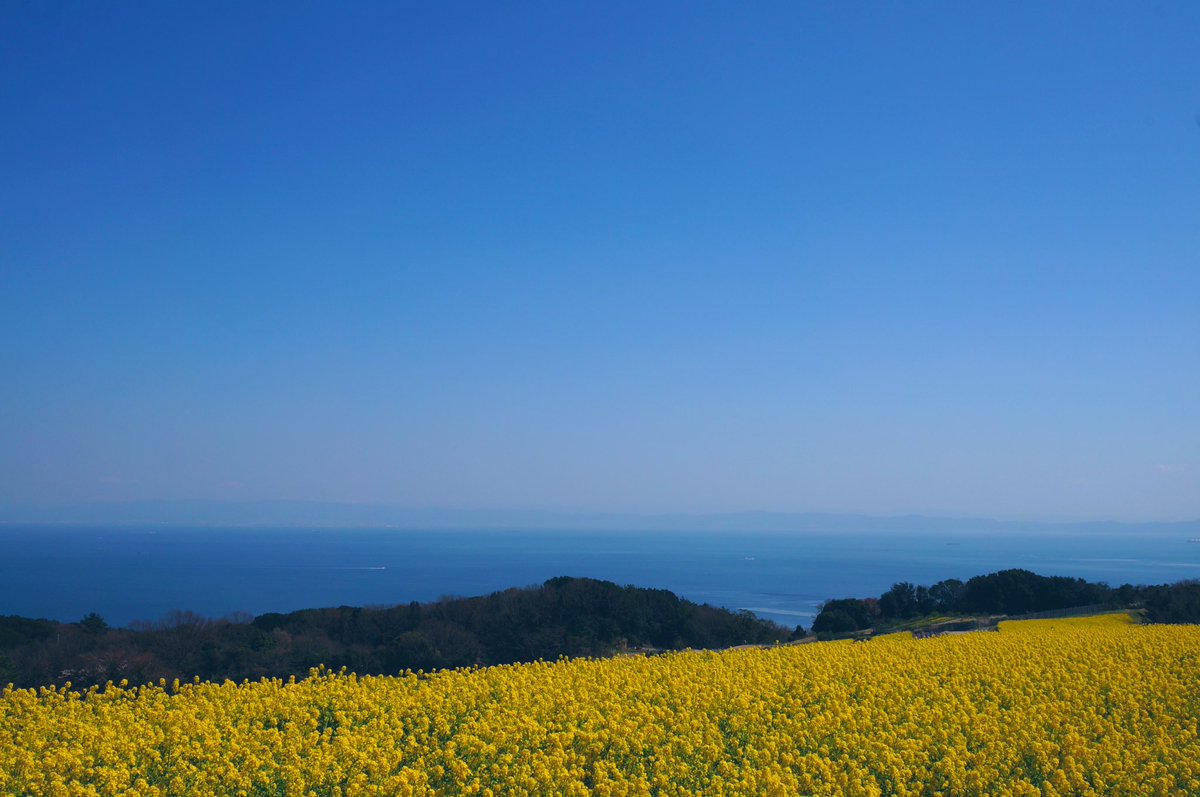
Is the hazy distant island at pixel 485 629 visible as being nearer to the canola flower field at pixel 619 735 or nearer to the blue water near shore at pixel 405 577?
the canola flower field at pixel 619 735

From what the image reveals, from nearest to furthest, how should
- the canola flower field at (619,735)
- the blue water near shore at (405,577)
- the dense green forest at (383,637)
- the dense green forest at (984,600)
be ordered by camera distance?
the canola flower field at (619,735), the dense green forest at (383,637), the dense green forest at (984,600), the blue water near shore at (405,577)

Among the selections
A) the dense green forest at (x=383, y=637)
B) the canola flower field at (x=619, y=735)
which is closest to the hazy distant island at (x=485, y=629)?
the dense green forest at (x=383, y=637)

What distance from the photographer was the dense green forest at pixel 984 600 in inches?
1086

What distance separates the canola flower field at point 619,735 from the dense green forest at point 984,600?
51.5ft

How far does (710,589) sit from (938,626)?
68.1 meters

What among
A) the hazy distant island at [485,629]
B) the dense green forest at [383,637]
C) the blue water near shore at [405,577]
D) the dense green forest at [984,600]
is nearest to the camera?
the dense green forest at [383,637]

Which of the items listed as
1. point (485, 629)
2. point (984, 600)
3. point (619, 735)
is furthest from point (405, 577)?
point (619, 735)

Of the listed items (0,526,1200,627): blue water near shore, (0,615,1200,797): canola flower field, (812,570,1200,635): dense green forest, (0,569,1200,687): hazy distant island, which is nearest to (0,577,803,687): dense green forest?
(0,569,1200,687): hazy distant island

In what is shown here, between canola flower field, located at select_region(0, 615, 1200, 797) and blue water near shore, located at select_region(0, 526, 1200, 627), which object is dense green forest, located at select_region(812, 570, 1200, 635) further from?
blue water near shore, located at select_region(0, 526, 1200, 627)

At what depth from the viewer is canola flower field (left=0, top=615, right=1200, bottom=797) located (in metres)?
6.86

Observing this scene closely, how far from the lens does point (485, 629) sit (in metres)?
22.5

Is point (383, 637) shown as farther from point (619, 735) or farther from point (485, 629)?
point (619, 735)

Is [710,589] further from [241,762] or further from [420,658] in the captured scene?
[241,762]

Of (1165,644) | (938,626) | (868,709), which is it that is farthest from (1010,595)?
(868,709)
